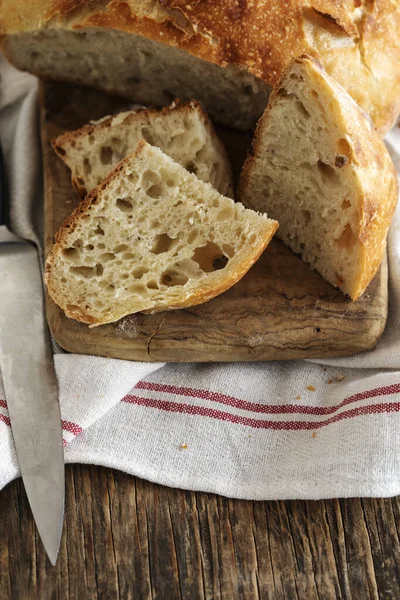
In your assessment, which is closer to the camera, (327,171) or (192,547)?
(192,547)

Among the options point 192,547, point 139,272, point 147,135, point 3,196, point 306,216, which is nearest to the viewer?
point 192,547

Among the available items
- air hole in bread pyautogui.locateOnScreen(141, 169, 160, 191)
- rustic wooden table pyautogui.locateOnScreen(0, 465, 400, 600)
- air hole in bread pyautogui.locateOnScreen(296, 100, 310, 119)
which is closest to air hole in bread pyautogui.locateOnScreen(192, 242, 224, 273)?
air hole in bread pyautogui.locateOnScreen(141, 169, 160, 191)

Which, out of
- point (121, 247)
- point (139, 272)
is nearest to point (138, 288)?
point (139, 272)

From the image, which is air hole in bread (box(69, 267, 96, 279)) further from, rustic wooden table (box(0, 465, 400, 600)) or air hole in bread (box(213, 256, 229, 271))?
rustic wooden table (box(0, 465, 400, 600))

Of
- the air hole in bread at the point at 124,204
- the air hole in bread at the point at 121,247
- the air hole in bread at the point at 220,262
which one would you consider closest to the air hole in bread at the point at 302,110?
the air hole in bread at the point at 220,262

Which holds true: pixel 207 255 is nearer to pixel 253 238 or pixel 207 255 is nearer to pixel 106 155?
pixel 253 238

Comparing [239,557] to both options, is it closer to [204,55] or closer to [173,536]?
[173,536]

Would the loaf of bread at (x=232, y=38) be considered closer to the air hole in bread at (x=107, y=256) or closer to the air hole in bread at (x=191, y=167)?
the air hole in bread at (x=191, y=167)
